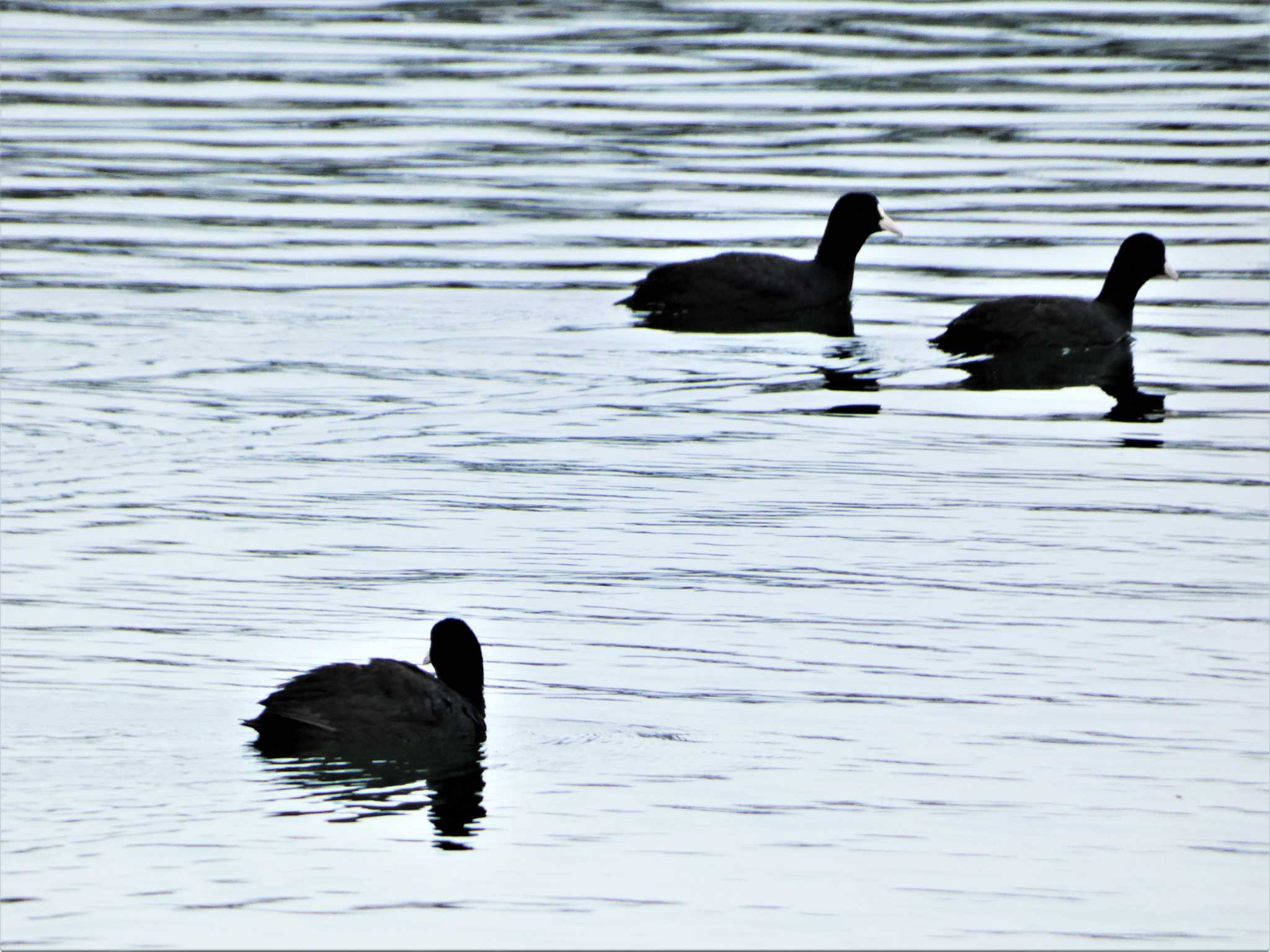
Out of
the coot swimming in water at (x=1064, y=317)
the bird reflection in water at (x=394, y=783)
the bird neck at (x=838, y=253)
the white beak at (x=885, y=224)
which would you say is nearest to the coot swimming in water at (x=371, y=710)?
the bird reflection in water at (x=394, y=783)

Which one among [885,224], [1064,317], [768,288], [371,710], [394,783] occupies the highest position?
[885,224]

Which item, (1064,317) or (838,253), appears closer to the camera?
(1064,317)

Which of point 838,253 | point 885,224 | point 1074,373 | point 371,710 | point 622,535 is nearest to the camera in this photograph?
point 371,710

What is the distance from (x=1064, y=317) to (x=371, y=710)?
9.60 metres

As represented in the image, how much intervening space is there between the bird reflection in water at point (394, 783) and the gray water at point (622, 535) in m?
0.03

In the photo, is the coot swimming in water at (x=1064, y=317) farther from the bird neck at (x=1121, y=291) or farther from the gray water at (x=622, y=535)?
the gray water at (x=622, y=535)

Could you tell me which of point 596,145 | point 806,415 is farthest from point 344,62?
point 806,415

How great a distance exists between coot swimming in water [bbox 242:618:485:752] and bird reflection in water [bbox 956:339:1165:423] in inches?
296

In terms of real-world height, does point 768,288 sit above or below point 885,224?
below

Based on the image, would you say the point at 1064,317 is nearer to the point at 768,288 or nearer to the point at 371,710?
the point at 768,288

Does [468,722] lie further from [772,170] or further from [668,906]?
[772,170]

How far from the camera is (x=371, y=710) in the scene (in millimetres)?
9961

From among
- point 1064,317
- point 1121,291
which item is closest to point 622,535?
point 1064,317

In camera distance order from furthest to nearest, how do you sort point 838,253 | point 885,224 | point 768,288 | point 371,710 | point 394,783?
point 885,224, point 838,253, point 768,288, point 371,710, point 394,783
